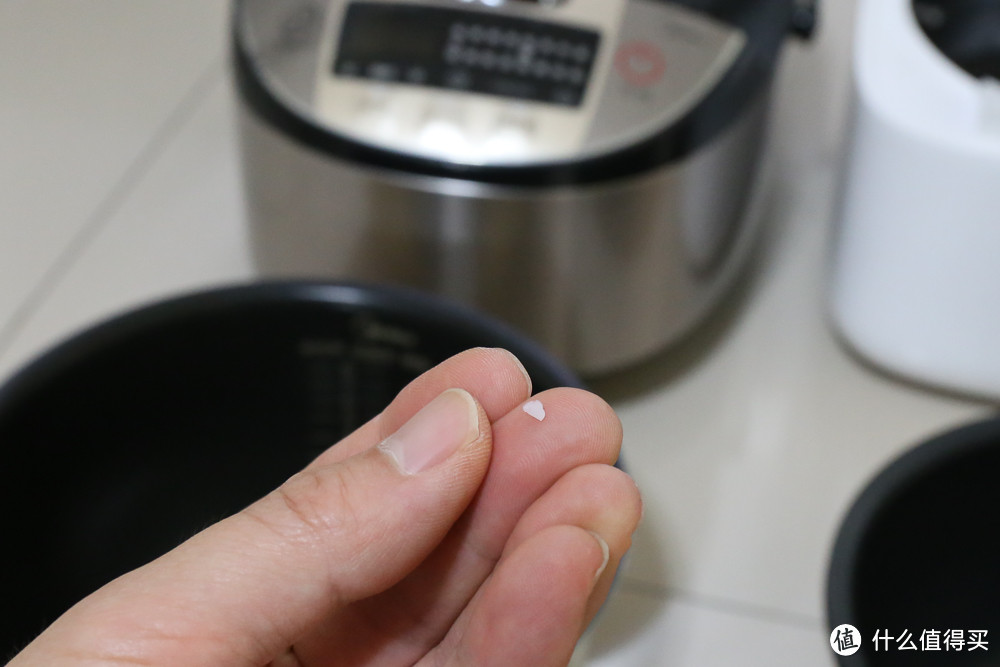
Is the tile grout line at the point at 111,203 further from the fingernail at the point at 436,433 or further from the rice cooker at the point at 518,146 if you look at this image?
the fingernail at the point at 436,433

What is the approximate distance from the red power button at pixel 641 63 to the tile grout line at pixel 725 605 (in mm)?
218

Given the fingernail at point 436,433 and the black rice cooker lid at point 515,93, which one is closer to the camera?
the fingernail at point 436,433

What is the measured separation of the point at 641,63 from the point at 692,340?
6.5 inches

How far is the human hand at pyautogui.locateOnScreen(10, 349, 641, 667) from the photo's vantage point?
212mm

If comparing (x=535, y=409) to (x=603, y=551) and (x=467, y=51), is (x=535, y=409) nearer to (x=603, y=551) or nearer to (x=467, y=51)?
Result: (x=603, y=551)

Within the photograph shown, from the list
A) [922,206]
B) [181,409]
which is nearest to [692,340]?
[922,206]

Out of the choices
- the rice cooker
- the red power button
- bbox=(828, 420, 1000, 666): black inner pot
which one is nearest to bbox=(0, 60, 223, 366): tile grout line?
the rice cooker

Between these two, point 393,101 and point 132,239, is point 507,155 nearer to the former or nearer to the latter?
point 393,101

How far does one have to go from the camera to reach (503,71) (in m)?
0.43

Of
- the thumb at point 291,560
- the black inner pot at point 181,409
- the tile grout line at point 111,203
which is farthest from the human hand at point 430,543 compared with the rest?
the tile grout line at point 111,203

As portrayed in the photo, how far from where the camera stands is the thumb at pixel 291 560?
214 millimetres

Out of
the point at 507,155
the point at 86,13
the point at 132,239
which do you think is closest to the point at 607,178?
the point at 507,155

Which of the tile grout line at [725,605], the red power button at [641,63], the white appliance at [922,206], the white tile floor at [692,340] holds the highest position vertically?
the red power button at [641,63]

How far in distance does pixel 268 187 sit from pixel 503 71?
122 mm
